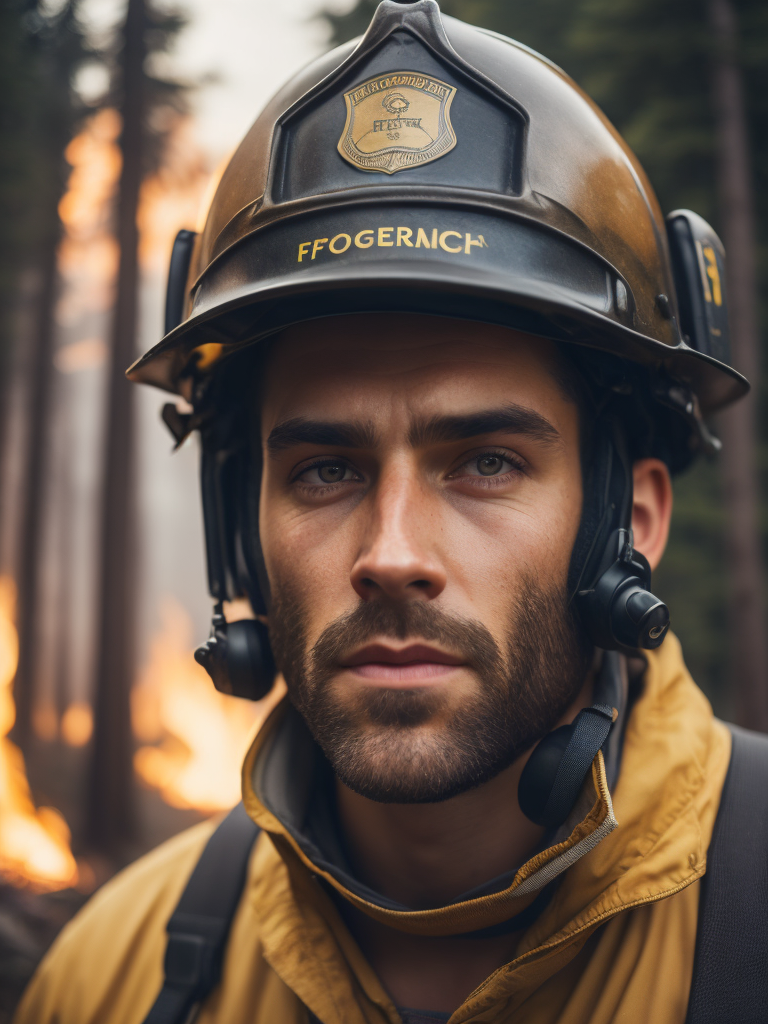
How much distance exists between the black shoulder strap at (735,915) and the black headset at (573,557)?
0.34 m

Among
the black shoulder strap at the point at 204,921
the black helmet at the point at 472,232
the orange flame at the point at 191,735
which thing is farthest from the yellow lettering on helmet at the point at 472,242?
the orange flame at the point at 191,735

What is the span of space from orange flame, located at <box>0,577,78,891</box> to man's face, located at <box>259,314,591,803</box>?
9.87 metres

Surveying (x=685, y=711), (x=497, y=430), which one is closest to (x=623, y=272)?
(x=497, y=430)

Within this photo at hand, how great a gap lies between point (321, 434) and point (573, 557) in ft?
2.33

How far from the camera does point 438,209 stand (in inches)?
71.1

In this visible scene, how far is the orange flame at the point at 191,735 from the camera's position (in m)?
15.3

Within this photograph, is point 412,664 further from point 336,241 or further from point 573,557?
point 336,241

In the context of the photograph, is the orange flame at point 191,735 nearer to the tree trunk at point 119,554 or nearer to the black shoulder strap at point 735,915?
the tree trunk at point 119,554

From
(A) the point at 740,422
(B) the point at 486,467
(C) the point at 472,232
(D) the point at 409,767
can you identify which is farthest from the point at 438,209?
(A) the point at 740,422

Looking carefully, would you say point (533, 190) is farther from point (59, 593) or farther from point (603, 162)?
point (59, 593)

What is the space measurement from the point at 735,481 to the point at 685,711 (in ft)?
18.3

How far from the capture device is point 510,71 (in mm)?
2051

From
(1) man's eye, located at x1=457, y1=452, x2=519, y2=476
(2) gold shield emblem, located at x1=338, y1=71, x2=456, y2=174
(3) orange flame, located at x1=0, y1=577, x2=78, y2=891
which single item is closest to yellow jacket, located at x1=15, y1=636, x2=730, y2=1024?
(1) man's eye, located at x1=457, y1=452, x2=519, y2=476

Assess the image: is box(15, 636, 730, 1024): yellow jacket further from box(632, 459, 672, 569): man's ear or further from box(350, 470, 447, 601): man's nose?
box(350, 470, 447, 601): man's nose
